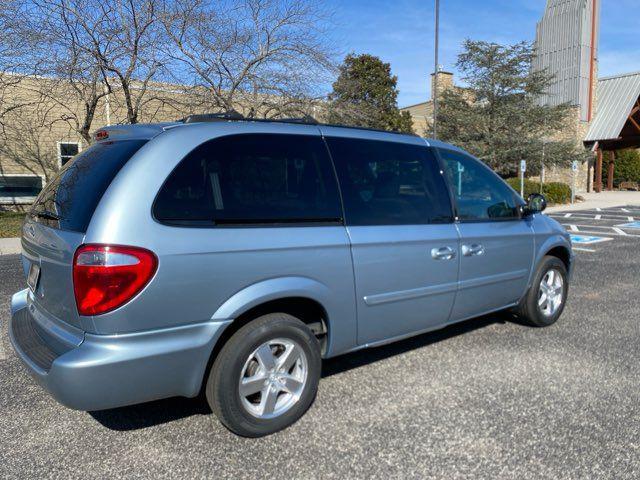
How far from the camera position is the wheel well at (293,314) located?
2.94 metres

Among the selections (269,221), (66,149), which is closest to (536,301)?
(269,221)

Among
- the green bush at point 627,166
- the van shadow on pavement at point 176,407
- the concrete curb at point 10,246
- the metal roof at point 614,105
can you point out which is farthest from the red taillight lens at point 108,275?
the green bush at point 627,166

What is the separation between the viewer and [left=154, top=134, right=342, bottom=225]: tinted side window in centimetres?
275

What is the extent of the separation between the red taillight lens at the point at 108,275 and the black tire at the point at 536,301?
3.57m

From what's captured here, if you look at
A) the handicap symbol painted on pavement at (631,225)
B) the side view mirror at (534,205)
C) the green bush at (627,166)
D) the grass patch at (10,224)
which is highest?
the green bush at (627,166)

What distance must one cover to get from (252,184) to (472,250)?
1.92 m

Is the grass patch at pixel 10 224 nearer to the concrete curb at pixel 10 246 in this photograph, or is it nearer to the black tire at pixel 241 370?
the concrete curb at pixel 10 246

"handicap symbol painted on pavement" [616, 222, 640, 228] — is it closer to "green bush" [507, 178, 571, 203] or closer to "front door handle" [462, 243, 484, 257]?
"green bush" [507, 178, 571, 203]

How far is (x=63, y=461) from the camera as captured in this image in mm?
2799

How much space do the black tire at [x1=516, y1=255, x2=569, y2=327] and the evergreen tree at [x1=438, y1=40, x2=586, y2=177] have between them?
69.3ft

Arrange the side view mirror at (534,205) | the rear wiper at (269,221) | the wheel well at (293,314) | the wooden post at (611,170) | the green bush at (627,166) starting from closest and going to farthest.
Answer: the rear wiper at (269,221) < the wheel well at (293,314) < the side view mirror at (534,205) < the wooden post at (611,170) < the green bush at (627,166)

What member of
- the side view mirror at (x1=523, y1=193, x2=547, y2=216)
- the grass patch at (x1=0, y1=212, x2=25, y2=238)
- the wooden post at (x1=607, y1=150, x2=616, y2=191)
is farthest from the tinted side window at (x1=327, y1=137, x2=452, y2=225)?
the wooden post at (x1=607, y1=150, x2=616, y2=191)

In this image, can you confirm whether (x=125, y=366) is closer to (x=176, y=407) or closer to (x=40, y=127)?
(x=176, y=407)

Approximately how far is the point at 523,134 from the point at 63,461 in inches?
1031
